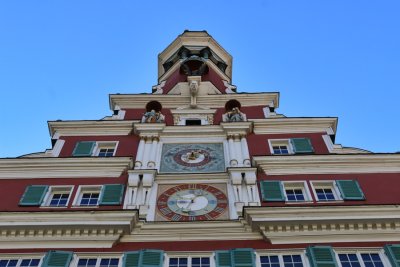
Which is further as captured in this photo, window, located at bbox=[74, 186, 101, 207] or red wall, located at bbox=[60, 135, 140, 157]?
red wall, located at bbox=[60, 135, 140, 157]

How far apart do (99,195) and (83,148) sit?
4.63m

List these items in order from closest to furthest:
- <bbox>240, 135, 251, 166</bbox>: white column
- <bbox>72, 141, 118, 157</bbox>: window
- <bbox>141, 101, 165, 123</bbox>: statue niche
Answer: <bbox>240, 135, 251, 166</bbox>: white column
<bbox>72, 141, 118, 157</bbox>: window
<bbox>141, 101, 165, 123</bbox>: statue niche

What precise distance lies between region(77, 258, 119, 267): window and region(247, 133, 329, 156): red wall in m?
9.76

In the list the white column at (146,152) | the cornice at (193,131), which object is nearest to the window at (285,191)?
the cornice at (193,131)

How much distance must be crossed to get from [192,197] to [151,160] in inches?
141

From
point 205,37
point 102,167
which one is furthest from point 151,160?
point 205,37

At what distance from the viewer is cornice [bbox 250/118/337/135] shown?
31.2 metres

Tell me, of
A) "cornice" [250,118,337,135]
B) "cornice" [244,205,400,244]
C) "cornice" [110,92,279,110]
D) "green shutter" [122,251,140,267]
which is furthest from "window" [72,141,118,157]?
"cornice" [244,205,400,244]

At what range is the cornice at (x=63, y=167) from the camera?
27.4m

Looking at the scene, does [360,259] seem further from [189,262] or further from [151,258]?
[151,258]

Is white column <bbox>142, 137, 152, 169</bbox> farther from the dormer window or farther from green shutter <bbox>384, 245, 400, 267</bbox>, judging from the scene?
green shutter <bbox>384, 245, 400, 267</bbox>

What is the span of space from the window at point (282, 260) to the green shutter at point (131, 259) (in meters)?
4.45

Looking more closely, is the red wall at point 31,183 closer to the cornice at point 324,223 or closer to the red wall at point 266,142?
the red wall at point 266,142

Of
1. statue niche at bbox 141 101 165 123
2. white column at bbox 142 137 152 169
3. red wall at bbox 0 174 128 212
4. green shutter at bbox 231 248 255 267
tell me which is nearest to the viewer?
green shutter at bbox 231 248 255 267
